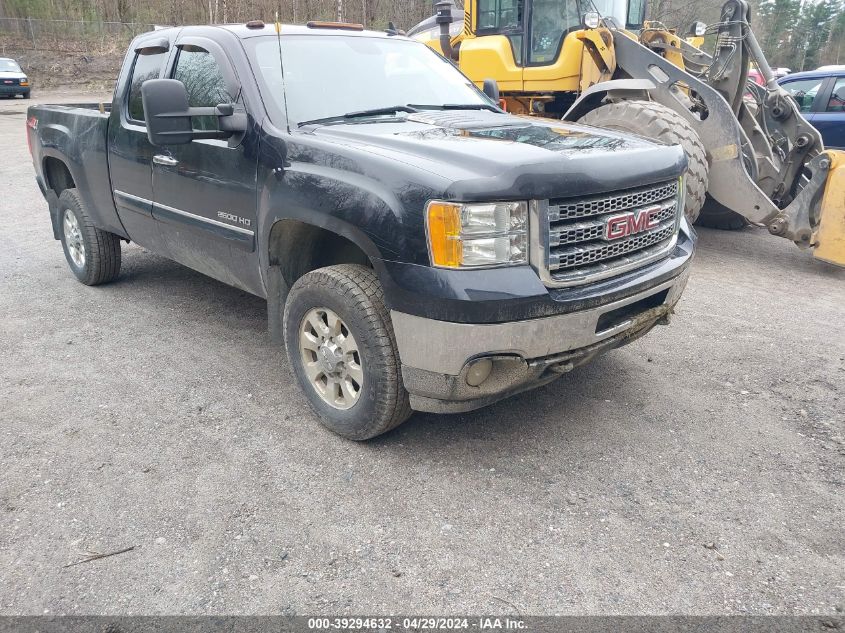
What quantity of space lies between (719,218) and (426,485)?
6.42 m

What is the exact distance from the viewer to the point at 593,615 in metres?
2.33

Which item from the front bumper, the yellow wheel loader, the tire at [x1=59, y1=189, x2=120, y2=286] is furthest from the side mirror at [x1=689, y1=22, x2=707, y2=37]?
the tire at [x1=59, y1=189, x2=120, y2=286]

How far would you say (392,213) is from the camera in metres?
2.85

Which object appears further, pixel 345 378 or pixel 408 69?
pixel 408 69

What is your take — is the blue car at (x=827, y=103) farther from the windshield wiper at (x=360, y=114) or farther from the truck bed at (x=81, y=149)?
the truck bed at (x=81, y=149)

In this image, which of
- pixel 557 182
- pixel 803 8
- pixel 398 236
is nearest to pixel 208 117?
pixel 398 236

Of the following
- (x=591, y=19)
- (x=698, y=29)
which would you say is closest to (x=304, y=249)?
(x=591, y=19)

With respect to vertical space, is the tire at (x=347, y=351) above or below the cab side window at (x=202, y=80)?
below

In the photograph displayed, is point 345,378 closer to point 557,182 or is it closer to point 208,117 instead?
point 557,182

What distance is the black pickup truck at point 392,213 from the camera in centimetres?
279

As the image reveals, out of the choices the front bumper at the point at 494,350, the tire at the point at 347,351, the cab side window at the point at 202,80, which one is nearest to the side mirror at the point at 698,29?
the front bumper at the point at 494,350

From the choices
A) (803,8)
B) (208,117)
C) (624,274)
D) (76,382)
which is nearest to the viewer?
(624,274)

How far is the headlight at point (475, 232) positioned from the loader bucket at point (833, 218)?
179 inches

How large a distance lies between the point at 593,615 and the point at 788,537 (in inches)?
38.3
